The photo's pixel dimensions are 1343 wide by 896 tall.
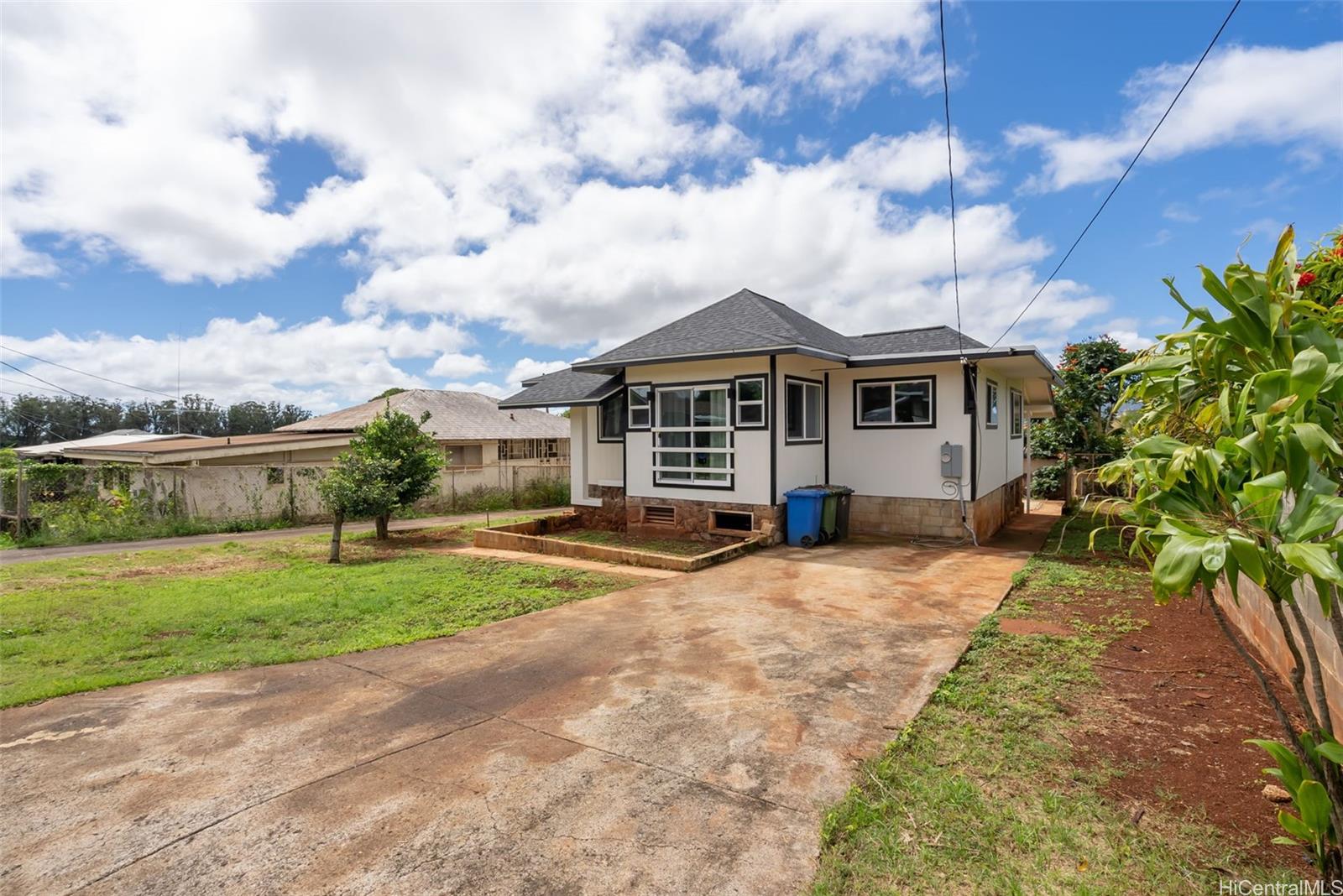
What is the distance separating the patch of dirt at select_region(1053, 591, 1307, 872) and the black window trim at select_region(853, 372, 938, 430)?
6.02m

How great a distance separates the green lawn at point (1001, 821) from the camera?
2375 millimetres

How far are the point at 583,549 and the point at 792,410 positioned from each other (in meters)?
4.48

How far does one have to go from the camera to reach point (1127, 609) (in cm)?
624

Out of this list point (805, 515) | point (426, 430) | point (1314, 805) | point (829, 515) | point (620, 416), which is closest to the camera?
point (1314, 805)

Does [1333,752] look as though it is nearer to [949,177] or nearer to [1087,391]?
[949,177]

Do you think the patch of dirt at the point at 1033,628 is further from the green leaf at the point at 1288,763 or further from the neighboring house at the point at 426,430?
the neighboring house at the point at 426,430

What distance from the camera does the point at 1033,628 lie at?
5742 mm

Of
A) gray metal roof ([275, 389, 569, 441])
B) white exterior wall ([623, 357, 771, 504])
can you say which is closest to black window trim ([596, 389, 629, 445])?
white exterior wall ([623, 357, 771, 504])

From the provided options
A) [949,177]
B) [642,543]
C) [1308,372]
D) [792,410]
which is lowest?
[642,543]

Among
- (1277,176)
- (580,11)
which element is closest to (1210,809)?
(1277,176)

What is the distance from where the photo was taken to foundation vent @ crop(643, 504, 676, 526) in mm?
11945

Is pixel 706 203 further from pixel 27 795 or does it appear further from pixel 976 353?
pixel 27 795

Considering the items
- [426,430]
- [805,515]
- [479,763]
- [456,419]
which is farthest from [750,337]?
[456,419]

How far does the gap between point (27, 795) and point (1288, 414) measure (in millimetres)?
5602
